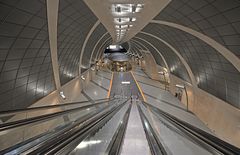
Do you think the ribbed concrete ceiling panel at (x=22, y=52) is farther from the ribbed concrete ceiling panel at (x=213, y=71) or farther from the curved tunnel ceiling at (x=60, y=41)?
the ribbed concrete ceiling panel at (x=213, y=71)

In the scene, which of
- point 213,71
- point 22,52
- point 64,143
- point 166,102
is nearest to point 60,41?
point 22,52

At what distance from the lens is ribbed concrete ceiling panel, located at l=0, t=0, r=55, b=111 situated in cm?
469

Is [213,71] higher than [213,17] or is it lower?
lower

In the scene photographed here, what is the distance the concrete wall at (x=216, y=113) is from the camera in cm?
797

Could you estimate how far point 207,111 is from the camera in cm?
1077

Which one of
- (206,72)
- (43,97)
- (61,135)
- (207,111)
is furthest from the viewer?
(207,111)

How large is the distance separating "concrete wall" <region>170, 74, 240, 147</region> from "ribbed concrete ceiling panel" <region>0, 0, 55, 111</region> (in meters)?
9.01

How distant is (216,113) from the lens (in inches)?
382

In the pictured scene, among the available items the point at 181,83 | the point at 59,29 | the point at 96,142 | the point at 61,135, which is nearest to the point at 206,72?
the point at 181,83

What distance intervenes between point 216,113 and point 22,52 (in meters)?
10.1

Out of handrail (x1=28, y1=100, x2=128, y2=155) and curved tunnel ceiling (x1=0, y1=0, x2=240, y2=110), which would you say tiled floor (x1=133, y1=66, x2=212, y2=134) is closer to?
curved tunnel ceiling (x1=0, y1=0, x2=240, y2=110)

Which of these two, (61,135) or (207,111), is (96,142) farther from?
(207,111)

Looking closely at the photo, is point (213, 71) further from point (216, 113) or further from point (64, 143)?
point (64, 143)

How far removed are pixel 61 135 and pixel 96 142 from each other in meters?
0.87
